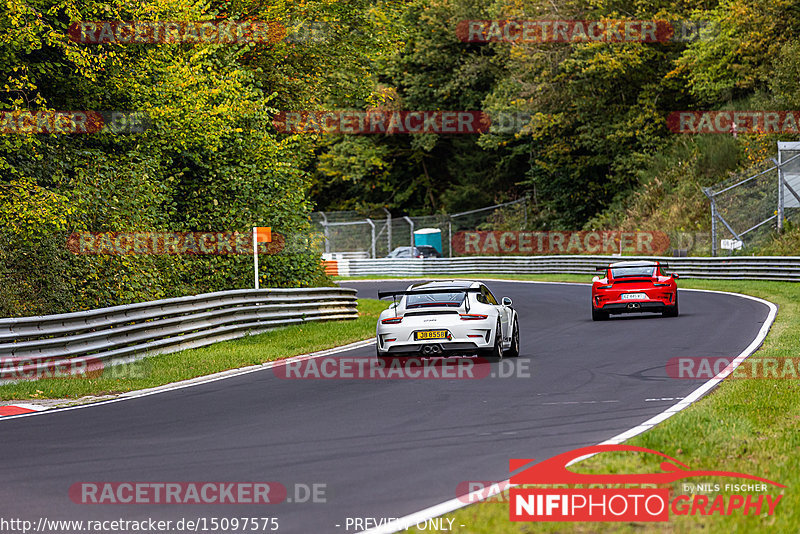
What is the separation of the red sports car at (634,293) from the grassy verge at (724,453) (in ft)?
37.5

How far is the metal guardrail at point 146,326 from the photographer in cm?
1540

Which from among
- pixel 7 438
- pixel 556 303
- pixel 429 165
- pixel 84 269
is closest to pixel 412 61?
pixel 429 165

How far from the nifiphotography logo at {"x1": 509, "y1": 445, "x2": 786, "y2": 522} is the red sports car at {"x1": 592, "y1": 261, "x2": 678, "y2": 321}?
17.0 metres

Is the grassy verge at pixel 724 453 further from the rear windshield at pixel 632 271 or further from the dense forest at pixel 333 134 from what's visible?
the rear windshield at pixel 632 271

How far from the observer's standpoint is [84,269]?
1912 centimetres

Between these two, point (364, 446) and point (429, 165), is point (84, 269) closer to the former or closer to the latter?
point (364, 446)

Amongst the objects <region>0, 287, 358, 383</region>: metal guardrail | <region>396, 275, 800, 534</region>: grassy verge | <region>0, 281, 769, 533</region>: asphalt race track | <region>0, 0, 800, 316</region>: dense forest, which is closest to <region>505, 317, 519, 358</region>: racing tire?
<region>0, 281, 769, 533</region>: asphalt race track

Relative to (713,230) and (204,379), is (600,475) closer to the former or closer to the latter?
(204,379)

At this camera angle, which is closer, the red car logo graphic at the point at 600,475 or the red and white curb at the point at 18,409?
the red car logo graphic at the point at 600,475

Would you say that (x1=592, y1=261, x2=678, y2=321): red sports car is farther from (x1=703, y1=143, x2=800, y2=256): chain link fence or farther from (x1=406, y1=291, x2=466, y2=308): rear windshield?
(x1=703, y1=143, x2=800, y2=256): chain link fence

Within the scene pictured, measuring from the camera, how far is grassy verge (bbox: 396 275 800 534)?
19.9 ft

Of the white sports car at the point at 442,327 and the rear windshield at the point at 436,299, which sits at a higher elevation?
the rear windshield at the point at 436,299

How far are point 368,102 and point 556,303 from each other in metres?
10.4

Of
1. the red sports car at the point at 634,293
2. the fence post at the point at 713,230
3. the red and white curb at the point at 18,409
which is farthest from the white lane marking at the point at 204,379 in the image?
the fence post at the point at 713,230
